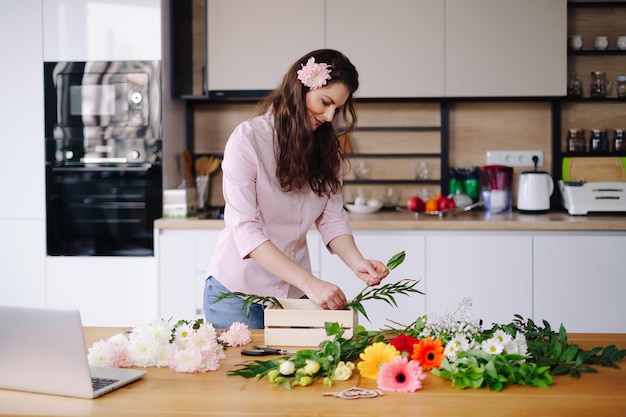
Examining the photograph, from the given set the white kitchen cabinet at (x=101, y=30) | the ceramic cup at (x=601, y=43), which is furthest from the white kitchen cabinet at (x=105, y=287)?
the ceramic cup at (x=601, y=43)

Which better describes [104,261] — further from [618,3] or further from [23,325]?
[618,3]

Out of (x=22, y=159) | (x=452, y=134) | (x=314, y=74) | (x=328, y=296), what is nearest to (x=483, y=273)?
(x=452, y=134)

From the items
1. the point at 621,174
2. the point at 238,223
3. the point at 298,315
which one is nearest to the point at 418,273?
the point at 621,174

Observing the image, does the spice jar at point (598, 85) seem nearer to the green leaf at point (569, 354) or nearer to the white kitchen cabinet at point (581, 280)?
the white kitchen cabinet at point (581, 280)

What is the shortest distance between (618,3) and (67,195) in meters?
3.07

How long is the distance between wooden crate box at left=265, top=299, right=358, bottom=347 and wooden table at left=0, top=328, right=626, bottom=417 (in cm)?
25

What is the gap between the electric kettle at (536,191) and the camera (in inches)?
151

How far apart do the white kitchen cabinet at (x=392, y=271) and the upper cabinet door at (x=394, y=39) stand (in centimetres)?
79

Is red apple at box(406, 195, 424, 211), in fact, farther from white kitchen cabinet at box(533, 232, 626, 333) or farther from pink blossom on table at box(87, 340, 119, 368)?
pink blossom on table at box(87, 340, 119, 368)

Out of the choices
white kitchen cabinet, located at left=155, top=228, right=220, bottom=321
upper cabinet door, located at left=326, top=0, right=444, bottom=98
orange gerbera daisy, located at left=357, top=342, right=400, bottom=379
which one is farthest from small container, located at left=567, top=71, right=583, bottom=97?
orange gerbera daisy, located at left=357, top=342, right=400, bottom=379

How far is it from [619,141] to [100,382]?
133 inches

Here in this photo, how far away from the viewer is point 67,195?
3746 mm

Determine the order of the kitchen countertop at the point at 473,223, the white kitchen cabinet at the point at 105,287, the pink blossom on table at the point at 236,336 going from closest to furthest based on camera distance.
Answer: the pink blossom on table at the point at 236,336 < the kitchen countertop at the point at 473,223 < the white kitchen cabinet at the point at 105,287

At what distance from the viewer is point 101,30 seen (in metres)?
3.67
